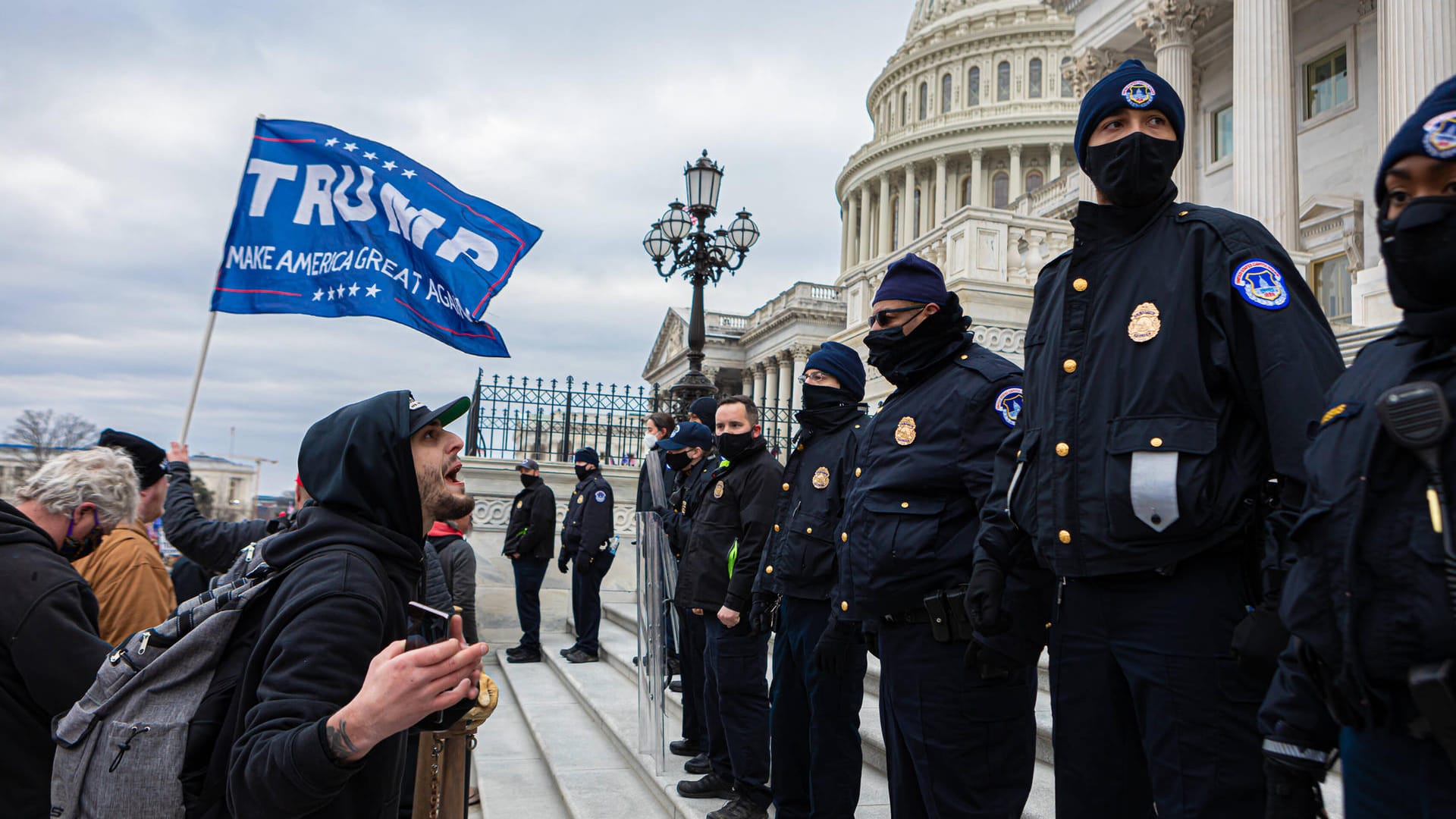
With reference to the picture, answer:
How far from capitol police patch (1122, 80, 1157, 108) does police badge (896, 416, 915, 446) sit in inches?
49.3

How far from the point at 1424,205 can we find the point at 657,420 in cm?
777

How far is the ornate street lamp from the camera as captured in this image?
11789 mm

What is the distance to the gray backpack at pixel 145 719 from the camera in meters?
1.88

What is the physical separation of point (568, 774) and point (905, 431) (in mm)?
3919

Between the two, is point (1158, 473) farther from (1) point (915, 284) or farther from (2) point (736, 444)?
(2) point (736, 444)

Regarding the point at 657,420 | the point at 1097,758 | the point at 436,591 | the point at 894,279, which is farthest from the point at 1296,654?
the point at 657,420

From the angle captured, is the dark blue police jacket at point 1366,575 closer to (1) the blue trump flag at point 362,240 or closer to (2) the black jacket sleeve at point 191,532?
(2) the black jacket sleeve at point 191,532

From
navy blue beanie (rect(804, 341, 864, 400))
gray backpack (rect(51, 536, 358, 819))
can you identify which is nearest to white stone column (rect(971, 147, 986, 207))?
navy blue beanie (rect(804, 341, 864, 400))

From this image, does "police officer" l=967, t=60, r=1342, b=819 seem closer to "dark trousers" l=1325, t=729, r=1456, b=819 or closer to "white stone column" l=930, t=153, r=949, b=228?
"dark trousers" l=1325, t=729, r=1456, b=819

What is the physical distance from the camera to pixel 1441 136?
5.15 feet

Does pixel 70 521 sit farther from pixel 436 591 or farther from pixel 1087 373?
pixel 1087 373

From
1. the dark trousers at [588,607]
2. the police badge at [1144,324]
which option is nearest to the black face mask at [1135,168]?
the police badge at [1144,324]

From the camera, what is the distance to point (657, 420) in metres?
9.09

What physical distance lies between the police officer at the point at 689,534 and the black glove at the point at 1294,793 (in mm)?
4319
